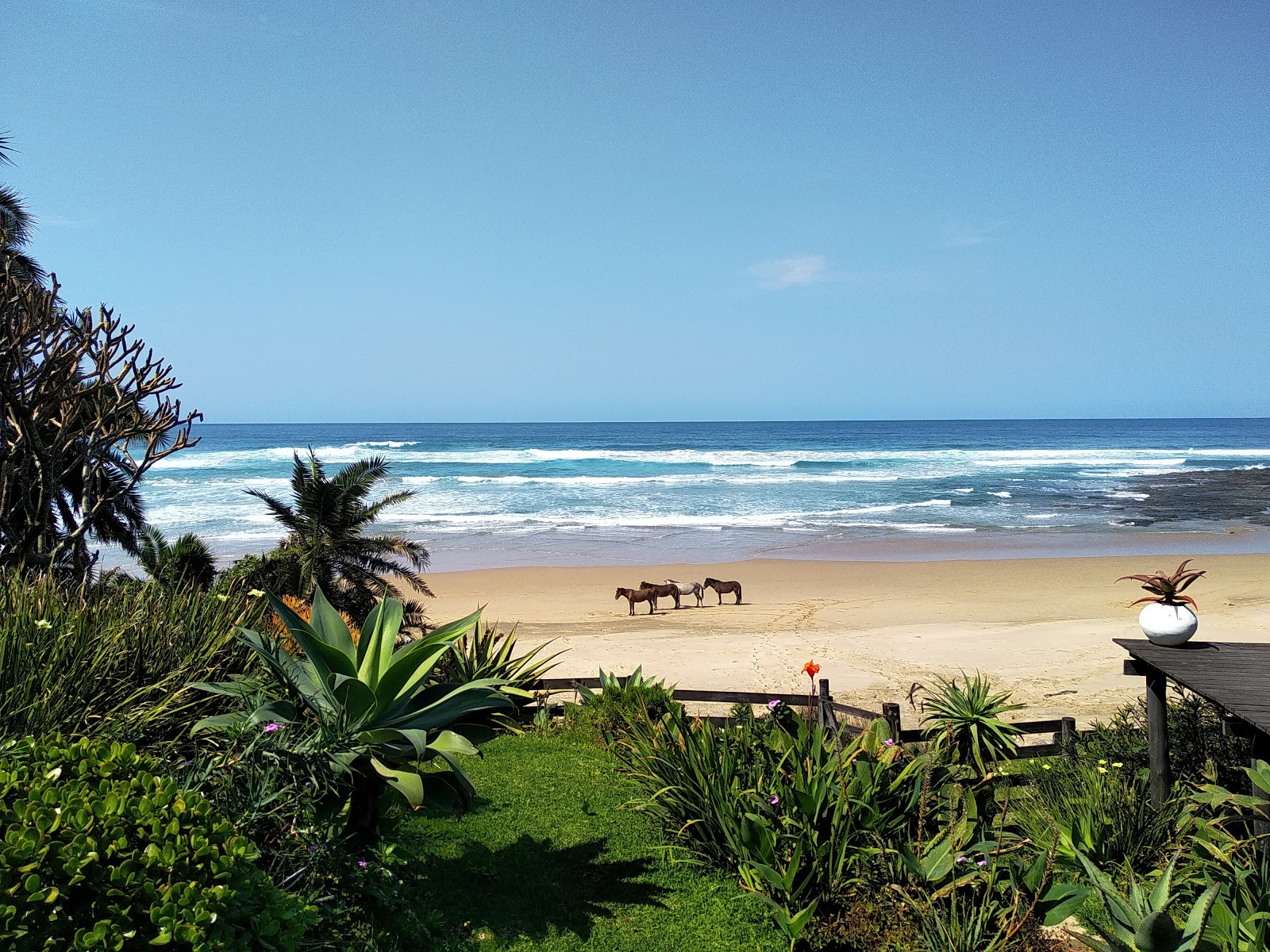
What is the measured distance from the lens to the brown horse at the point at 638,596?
2148cm

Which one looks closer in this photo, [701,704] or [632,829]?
[632,829]

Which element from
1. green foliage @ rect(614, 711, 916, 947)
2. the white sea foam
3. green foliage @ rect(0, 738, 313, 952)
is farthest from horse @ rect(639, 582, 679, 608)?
the white sea foam

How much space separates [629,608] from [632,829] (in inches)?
585

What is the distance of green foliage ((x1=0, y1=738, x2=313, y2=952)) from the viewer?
2607 mm

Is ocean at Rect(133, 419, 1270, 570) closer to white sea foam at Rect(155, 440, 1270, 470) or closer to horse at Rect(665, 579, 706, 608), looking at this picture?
white sea foam at Rect(155, 440, 1270, 470)

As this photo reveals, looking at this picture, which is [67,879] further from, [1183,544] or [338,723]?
[1183,544]

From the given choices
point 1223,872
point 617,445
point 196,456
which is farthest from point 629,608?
point 617,445

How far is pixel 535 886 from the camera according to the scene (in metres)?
5.81

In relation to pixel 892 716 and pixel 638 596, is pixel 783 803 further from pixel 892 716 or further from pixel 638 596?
pixel 638 596

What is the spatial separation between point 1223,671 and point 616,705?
5.63m

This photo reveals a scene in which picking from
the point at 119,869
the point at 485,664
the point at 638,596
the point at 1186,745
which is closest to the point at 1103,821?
the point at 1186,745

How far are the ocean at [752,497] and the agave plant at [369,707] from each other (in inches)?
913

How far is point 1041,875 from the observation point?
4941 mm

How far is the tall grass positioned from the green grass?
1772mm
